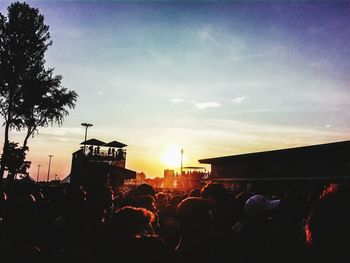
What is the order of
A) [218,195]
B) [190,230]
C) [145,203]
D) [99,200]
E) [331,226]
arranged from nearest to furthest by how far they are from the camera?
[331,226], [190,230], [99,200], [218,195], [145,203]

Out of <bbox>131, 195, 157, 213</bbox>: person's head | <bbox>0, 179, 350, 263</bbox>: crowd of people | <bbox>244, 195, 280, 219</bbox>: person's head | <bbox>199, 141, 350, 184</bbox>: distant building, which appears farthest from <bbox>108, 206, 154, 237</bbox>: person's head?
<bbox>199, 141, 350, 184</bbox>: distant building

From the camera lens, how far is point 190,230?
3369 millimetres

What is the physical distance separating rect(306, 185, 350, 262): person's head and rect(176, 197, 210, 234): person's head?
1.73 meters

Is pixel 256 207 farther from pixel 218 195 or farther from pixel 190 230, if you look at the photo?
pixel 190 230

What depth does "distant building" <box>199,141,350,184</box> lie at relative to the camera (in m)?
21.6

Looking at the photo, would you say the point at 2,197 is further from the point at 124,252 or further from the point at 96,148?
the point at 96,148

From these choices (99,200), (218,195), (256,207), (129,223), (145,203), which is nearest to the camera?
(129,223)

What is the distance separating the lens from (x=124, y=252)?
2674mm

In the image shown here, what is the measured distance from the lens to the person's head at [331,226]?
159 centimetres

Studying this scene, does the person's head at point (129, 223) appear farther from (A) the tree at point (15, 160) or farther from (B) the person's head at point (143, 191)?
(A) the tree at point (15, 160)

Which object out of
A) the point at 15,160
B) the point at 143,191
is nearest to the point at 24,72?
the point at 15,160

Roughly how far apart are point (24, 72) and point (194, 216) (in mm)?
21907

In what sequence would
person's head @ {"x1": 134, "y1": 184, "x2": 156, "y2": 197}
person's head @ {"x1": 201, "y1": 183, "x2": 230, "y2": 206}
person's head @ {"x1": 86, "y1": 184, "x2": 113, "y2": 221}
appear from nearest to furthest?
person's head @ {"x1": 86, "y1": 184, "x2": 113, "y2": 221}
person's head @ {"x1": 201, "y1": 183, "x2": 230, "y2": 206}
person's head @ {"x1": 134, "y1": 184, "x2": 156, "y2": 197}

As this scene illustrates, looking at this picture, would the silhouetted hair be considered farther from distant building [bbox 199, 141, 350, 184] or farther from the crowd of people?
distant building [bbox 199, 141, 350, 184]
